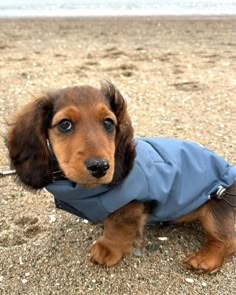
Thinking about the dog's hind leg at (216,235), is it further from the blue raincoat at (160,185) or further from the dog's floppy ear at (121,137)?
the dog's floppy ear at (121,137)

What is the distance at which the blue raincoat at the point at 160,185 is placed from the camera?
272cm

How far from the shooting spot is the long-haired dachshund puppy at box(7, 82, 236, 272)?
2.53 metres

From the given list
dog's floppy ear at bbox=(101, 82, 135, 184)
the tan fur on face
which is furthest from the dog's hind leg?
the tan fur on face

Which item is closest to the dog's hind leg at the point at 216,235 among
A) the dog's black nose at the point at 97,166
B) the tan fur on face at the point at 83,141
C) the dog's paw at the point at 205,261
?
the dog's paw at the point at 205,261

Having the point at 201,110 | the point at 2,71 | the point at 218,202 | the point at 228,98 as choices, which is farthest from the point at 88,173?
the point at 2,71

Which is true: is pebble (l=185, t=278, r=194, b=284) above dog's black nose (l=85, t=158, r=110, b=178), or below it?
below

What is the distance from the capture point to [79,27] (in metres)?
10.8

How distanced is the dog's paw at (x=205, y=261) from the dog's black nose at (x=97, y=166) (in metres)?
1.01

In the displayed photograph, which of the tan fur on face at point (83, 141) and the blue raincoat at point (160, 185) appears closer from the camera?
the tan fur on face at point (83, 141)

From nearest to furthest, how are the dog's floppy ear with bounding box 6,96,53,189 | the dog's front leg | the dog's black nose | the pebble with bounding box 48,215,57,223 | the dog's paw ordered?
1. the dog's black nose
2. the dog's floppy ear with bounding box 6,96,53,189
3. the dog's front leg
4. the dog's paw
5. the pebble with bounding box 48,215,57,223

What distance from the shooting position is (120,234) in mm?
2982

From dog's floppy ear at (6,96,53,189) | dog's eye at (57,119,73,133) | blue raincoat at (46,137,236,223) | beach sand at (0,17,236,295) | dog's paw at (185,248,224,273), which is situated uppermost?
dog's eye at (57,119,73,133)

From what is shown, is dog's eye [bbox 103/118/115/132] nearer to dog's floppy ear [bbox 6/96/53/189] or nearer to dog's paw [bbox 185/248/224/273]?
dog's floppy ear [bbox 6/96/53/189]

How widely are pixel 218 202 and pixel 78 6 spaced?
13258 millimetres
